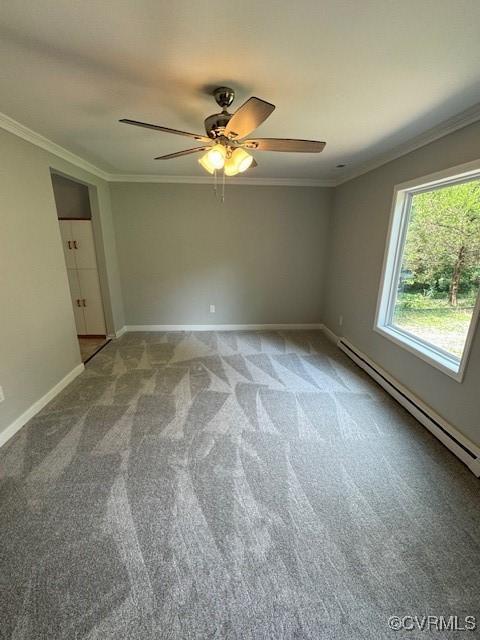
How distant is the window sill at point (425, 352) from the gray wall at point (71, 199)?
406 cm

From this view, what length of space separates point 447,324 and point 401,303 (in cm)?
60

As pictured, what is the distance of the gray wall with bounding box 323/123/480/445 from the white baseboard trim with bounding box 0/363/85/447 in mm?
3337

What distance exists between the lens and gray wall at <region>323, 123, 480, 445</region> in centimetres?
190

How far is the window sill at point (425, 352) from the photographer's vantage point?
2.03 m

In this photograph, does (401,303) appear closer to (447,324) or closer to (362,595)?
(447,324)

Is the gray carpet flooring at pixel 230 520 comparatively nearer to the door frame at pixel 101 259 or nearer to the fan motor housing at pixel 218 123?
the door frame at pixel 101 259

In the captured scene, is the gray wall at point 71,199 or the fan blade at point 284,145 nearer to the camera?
the fan blade at point 284,145

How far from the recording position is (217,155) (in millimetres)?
1658

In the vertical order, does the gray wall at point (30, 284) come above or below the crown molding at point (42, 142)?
below

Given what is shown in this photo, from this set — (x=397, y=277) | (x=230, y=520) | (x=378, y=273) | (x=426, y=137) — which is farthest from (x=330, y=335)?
(x=230, y=520)

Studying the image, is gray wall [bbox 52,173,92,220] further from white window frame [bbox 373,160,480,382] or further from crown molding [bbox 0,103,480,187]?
white window frame [bbox 373,160,480,382]

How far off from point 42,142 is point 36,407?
2360mm

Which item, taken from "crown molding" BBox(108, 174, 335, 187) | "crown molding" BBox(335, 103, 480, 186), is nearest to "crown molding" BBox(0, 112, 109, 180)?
"crown molding" BBox(108, 174, 335, 187)

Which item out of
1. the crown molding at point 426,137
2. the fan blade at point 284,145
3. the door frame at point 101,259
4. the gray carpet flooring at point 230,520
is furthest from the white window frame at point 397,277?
the door frame at point 101,259
